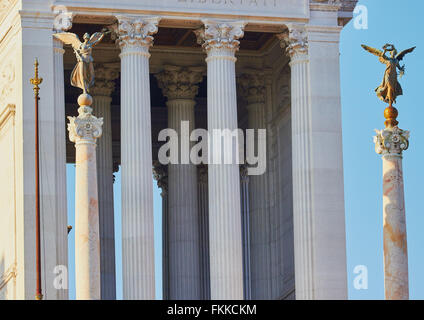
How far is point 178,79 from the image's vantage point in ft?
311

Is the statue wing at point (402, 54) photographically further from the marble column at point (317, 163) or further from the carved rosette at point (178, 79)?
the carved rosette at point (178, 79)

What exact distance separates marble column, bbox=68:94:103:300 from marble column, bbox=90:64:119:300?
16.4 m

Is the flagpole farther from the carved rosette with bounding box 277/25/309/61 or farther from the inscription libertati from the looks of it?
the carved rosette with bounding box 277/25/309/61

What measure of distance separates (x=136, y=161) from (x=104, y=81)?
10575 millimetres

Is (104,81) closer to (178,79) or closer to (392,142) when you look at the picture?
(178,79)

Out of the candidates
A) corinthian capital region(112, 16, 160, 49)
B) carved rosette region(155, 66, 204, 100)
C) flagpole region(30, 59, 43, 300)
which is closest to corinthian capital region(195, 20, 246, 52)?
corinthian capital region(112, 16, 160, 49)

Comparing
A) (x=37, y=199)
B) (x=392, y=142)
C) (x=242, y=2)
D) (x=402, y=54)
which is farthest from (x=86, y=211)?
(x=242, y=2)

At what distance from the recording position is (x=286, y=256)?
92.6 m

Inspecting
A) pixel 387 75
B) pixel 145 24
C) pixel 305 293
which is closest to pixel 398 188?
pixel 387 75

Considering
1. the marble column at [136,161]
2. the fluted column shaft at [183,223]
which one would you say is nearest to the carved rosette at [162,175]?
the fluted column shaft at [183,223]

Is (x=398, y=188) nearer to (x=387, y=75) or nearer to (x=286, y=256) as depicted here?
(x=387, y=75)

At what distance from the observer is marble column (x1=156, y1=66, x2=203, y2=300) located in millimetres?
92812

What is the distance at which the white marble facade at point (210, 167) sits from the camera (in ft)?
274
